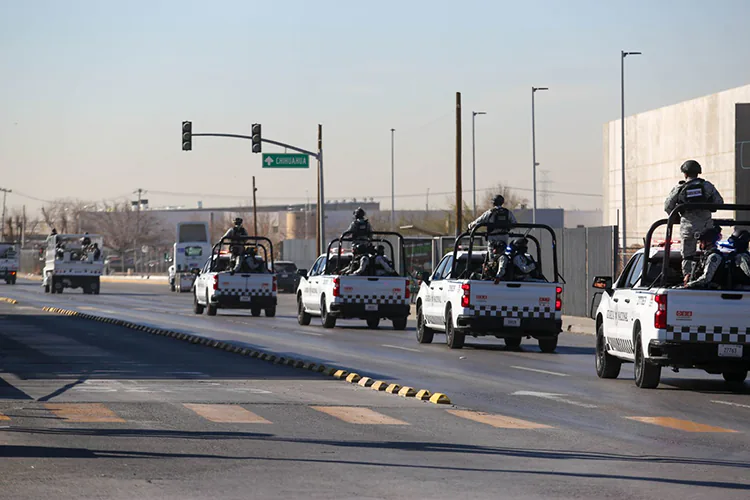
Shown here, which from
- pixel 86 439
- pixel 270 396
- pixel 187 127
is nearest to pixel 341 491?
pixel 86 439

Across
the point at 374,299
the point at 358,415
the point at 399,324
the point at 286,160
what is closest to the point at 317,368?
the point at 358,415

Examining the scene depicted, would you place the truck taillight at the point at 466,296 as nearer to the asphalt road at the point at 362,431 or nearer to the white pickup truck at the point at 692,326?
the asphalt road at the point at 362,431

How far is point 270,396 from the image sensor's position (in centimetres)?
1549

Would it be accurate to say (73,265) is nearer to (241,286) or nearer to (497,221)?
(241,286)

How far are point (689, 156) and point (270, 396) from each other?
73.1 metres

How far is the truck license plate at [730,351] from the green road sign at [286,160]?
3955 centimetres

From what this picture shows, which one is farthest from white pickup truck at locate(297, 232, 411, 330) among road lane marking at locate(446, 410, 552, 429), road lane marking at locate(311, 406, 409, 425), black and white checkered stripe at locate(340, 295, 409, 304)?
road lane marking at locate(446, 410, 552, 429)

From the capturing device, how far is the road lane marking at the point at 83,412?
12969 mm

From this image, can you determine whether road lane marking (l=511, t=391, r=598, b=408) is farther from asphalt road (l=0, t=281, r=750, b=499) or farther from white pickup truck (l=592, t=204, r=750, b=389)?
white pickup truck (l=592, t=204, r=750, b=389)

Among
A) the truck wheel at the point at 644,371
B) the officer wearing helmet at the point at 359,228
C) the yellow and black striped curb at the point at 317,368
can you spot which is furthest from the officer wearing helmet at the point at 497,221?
the officer wearing helmet at the point at 359,228

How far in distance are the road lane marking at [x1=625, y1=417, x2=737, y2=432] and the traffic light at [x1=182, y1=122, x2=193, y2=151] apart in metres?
35.6

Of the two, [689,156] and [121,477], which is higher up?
[689,156]

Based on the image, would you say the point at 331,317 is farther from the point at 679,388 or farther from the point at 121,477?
the point at 121,477

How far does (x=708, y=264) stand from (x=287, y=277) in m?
51.6
